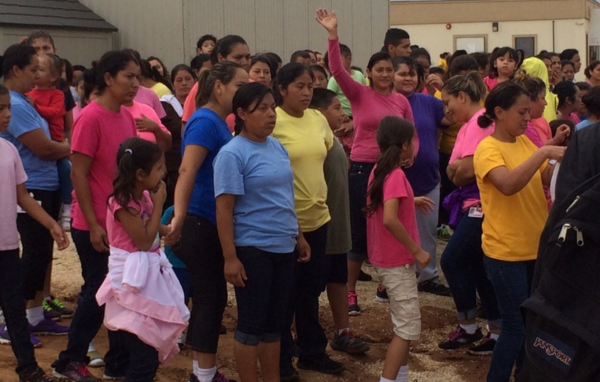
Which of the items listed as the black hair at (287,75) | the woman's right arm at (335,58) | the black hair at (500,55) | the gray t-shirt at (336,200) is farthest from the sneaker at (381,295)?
the black hair at (500,55)

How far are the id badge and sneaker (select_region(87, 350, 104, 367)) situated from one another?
2.58 m

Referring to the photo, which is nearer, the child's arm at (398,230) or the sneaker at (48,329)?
the child's arm at (398,230)

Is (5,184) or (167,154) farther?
(167,154)

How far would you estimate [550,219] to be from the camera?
252 cm

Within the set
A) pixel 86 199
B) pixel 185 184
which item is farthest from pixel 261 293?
pixel 86 199

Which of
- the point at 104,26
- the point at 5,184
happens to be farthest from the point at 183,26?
the point at 5,184

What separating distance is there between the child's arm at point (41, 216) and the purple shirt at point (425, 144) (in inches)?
127

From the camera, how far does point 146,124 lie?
5.68 m

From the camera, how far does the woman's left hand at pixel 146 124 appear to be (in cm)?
564

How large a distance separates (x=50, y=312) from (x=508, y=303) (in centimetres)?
344

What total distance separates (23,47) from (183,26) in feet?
30.7

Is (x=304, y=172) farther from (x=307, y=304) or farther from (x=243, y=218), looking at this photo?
(x=307, y=304)

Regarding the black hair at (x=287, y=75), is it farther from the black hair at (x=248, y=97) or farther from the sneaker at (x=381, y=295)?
the sneaker at (x=381, y=295)

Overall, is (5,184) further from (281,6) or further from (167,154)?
(281,6)
